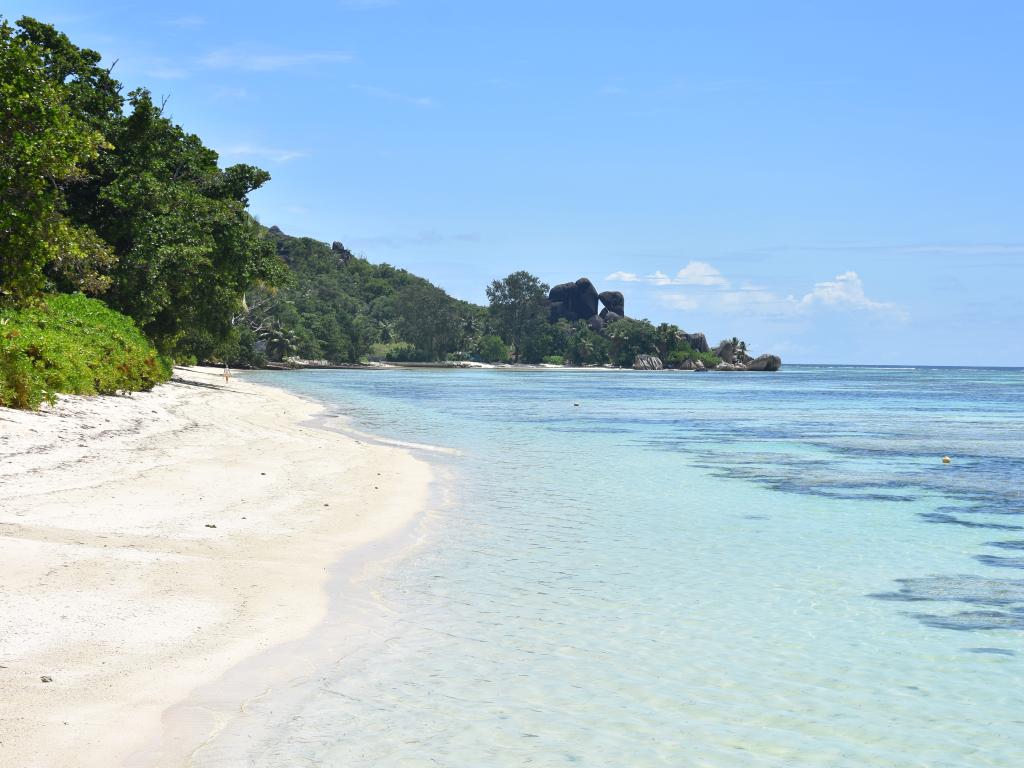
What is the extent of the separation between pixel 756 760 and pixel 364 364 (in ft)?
503

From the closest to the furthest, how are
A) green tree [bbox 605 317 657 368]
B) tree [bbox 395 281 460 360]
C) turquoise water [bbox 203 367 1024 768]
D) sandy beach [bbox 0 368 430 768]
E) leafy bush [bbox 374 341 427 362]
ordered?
sandy beach [bbox 0 368 430 768] → turquoise water [bbox 203 367 1024 768] → leafy bush [bbox 374 341 427 362] → tree [bbox 395 281 460 360] → green tree [bbox 605 317 657 368]

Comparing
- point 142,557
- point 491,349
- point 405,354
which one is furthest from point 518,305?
point 142,557

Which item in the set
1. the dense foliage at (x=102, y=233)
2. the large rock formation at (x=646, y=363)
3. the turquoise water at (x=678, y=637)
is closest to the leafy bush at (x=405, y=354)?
the large rock formation at (x=646, y=363)

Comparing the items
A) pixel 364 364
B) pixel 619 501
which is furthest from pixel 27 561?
pixel 364 364

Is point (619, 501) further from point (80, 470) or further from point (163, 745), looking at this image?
point (163, 745)

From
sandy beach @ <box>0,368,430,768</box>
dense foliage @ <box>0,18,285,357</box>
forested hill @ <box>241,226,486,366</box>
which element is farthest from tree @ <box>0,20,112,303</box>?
forested hill @ <box>241,226,486,366</box>

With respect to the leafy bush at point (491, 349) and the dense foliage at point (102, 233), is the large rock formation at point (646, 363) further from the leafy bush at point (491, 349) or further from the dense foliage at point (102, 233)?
the dense foliage at point (102, 233)

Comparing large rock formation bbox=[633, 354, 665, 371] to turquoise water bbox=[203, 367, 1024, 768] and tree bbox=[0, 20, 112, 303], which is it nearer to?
turquoise water bbox=[203, 367, 1024, 768]

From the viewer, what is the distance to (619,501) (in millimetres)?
17875

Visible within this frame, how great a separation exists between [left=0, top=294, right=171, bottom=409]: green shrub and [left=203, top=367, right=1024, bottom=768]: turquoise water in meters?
9.16

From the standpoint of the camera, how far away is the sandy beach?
244 inches

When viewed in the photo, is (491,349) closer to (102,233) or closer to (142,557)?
(102,233)

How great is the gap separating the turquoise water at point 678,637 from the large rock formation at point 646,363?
17195 centimetres

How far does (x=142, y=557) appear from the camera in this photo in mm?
9898
